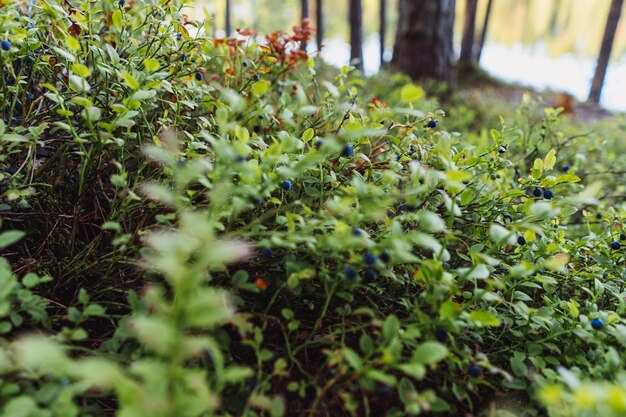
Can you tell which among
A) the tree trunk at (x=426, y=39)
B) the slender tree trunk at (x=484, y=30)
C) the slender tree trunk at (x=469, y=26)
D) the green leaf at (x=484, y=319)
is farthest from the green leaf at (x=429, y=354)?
the slender tree trunk at (x=484, y=30)

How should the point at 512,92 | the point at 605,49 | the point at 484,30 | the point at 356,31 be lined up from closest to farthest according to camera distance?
the point at 356,31 < the point at 605,49 < the point at 512,92 < the point at 484,30

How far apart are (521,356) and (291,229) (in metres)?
0.64

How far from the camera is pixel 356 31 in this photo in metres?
7.46

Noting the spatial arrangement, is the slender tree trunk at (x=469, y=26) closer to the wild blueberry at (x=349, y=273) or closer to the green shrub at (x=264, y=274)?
the green shrub at (x=264, y=274)

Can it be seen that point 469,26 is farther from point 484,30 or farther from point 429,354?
point 429,354

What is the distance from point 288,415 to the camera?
0.93 m

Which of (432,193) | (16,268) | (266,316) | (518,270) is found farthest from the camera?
(432,193)

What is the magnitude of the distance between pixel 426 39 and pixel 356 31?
267cm

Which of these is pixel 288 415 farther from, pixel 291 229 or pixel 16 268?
pixel 16 268

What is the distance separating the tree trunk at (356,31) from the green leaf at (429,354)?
7120 mm

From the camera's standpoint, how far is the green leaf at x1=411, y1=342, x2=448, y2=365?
74 cm

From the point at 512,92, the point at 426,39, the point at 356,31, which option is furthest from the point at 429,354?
the point at 512,92

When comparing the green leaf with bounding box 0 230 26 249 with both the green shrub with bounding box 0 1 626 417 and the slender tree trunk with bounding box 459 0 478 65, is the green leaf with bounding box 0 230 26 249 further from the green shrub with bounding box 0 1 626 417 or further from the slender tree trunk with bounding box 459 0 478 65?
the slender tree trunk with bounding box 459 0 478 65

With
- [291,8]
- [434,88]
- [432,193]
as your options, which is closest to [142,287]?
[432,193]
